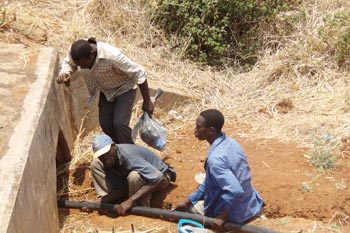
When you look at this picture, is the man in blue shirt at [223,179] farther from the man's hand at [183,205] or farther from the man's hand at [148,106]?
the man's hand at [148,106]

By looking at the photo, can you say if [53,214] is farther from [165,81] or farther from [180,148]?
[165,81]

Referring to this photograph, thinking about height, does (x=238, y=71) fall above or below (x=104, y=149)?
below

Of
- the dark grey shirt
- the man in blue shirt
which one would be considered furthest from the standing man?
the man in blue shirt

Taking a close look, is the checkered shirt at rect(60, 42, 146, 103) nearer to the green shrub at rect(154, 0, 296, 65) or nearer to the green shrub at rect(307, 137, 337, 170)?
the green shrub at rect(307, 137, 337, 170)

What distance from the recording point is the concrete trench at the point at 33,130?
3730 millimetres

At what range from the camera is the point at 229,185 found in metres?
4.51

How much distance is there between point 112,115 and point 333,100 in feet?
10.7

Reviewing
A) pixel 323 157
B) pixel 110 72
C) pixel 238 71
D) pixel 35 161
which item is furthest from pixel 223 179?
pixel 238 71

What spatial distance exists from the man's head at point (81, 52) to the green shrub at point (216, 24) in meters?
3.66

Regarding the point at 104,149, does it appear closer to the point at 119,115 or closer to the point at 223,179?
the point at 119,115

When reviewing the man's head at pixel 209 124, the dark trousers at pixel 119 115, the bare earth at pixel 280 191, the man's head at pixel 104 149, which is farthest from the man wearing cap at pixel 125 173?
the man's head at pixel 209 124

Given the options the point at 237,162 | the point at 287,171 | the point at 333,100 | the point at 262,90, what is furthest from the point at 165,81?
the point at 237,162

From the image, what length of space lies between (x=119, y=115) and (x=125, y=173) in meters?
0.64

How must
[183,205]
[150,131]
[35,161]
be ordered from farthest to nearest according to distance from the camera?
1. [150,131]
2. [183,205]
3. [35,161]
